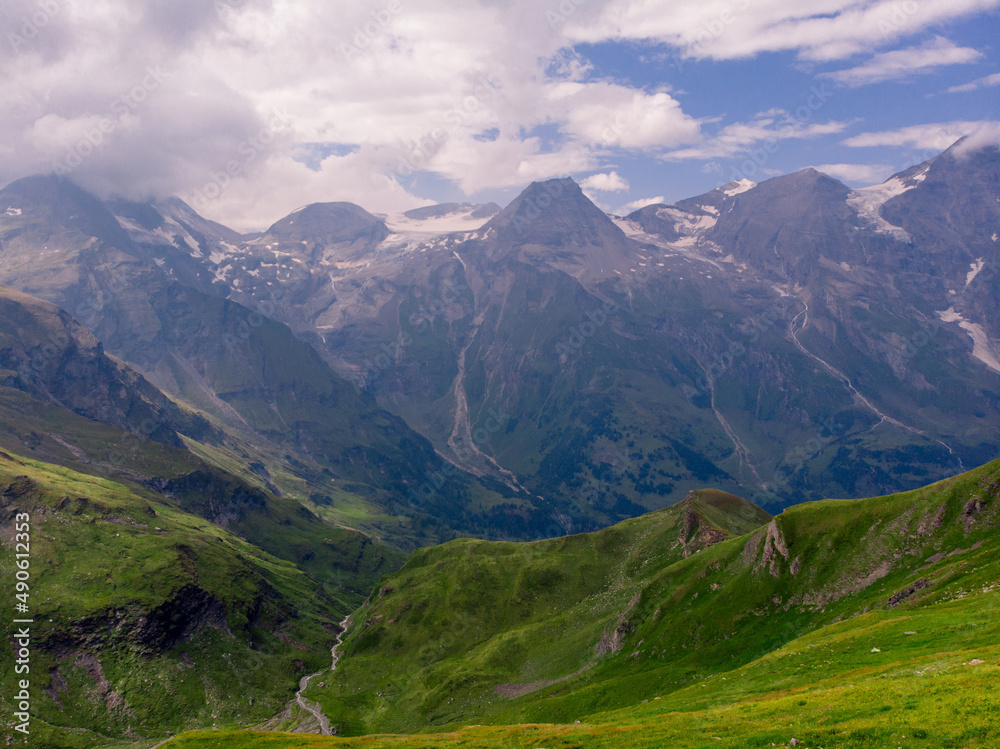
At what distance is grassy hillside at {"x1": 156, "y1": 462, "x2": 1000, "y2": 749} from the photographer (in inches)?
1646

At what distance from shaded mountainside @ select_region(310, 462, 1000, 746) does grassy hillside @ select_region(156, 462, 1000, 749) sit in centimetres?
42

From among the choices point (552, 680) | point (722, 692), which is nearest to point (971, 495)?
point (722, 692)

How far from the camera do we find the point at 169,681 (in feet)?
579

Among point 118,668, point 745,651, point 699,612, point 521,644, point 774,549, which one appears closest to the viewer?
point 745,651

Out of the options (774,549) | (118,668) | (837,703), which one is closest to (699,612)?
(774,549)

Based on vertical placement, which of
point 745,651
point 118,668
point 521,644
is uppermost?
point 745,651

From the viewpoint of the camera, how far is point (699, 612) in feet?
398

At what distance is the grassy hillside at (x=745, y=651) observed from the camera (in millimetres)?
41812

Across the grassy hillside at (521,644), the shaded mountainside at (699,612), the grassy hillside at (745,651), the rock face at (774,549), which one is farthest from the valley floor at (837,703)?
the grassy hillside at (521,644)

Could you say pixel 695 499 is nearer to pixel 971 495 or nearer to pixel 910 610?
pixel 971 495

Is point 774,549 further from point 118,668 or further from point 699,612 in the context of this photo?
point 118,668

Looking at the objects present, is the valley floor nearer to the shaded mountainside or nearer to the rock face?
the shaded mountainside

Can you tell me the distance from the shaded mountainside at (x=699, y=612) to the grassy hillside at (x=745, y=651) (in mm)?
418

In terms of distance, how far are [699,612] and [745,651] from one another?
18717 mm
